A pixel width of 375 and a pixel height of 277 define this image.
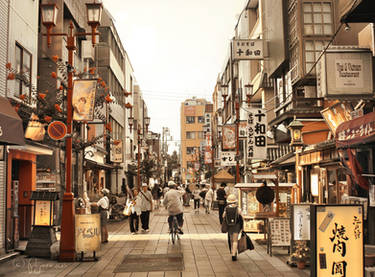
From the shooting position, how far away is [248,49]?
29344mm

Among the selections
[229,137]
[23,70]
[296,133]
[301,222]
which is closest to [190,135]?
[229,137]

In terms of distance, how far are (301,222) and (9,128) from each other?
7371mm

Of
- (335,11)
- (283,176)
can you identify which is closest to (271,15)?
(335,11)

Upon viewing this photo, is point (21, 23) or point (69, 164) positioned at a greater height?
point (21, 23)

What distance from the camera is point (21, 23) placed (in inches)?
663

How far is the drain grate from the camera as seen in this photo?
11516 mm

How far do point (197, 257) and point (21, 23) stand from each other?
34.2ft

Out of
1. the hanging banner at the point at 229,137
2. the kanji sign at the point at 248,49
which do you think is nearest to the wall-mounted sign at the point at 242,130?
the hanging banner at the point at 229,137

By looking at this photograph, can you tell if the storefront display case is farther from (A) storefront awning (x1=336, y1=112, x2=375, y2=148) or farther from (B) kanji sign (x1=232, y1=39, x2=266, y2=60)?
(B) kanji sign (x1=232, y1=39, x2=266, y2=60)

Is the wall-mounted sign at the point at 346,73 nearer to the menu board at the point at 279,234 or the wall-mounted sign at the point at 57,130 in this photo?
the menu board at the point at 279,234

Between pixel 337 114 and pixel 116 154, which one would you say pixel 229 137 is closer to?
pixel 116 154

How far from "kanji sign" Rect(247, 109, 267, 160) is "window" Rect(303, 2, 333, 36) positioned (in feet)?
16.7

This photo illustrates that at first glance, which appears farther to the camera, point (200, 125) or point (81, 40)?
point (200, 125)

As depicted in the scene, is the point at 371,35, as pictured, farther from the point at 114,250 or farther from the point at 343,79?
the point at 114,250
